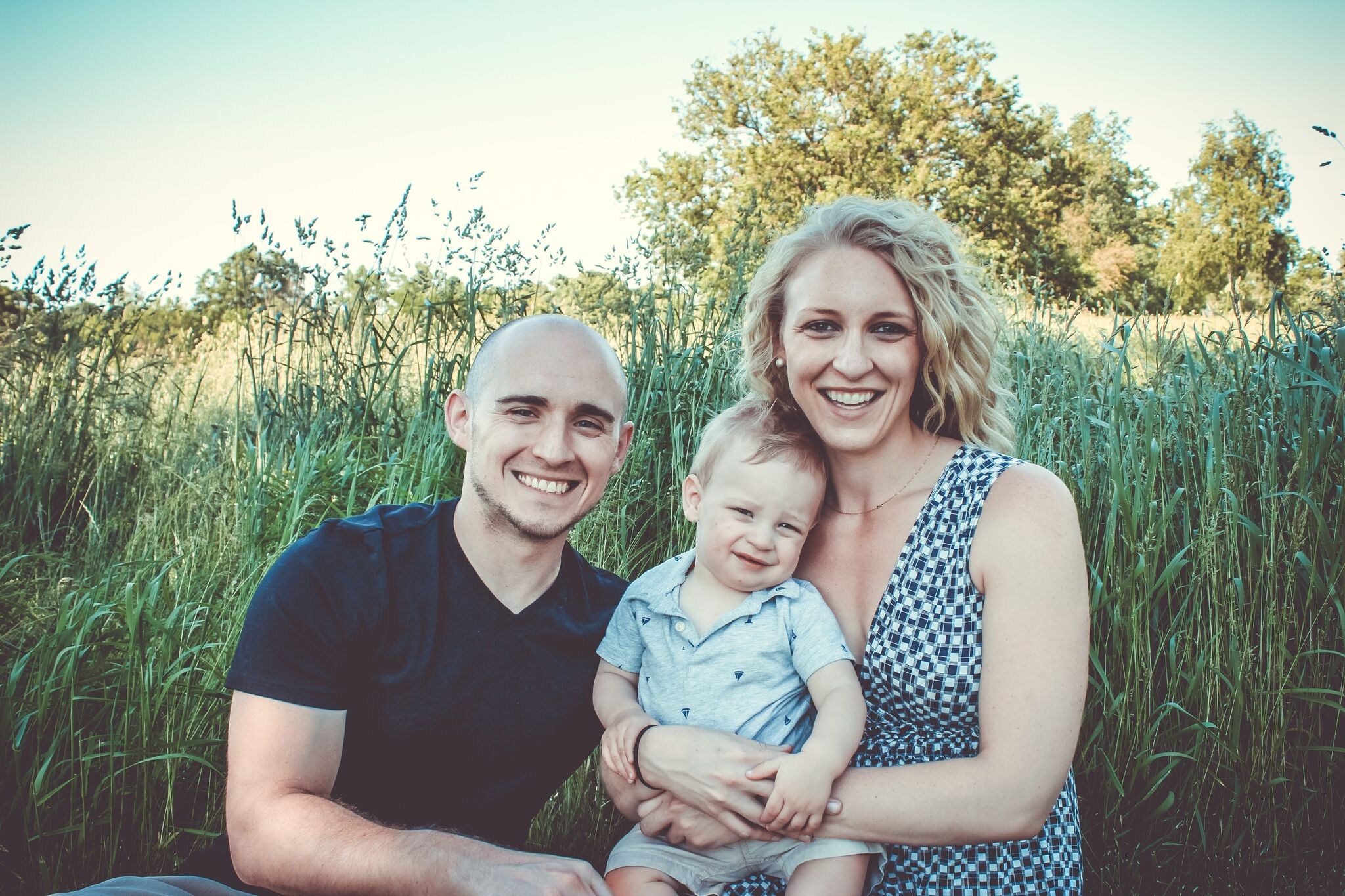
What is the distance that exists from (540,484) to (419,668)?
48 cm

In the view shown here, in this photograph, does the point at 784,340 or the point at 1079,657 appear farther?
the point at 784,340

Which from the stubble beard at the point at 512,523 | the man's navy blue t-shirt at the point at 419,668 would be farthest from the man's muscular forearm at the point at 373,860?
the stubble beard at the point at 512,523

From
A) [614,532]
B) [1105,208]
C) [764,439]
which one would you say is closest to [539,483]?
[764,439]

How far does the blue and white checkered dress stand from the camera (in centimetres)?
175

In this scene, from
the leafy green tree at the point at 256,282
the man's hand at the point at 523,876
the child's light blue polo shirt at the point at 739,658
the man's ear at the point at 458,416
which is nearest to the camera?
the man's hand at the point at 523,876

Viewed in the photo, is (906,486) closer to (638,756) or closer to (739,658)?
(739,658)

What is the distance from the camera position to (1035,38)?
1883 centimetres

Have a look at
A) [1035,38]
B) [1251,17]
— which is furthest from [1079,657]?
[1035,38]

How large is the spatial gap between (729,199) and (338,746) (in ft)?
70.1

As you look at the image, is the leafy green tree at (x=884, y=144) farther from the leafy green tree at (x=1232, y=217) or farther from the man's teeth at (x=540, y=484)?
the man's teeth at (x=540, y=484)

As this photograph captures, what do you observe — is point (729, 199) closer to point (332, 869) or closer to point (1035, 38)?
point (1035, 38)

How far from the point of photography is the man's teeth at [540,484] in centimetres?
195

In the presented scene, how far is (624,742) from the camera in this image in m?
1.82

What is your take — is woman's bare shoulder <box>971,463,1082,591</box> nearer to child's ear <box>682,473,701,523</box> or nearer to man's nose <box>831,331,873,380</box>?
man's nose <box>831,331,873,380</box>
